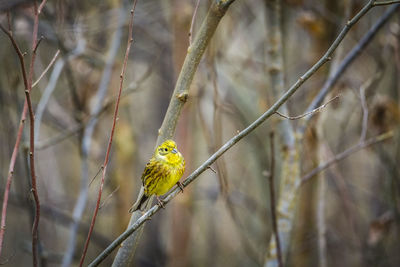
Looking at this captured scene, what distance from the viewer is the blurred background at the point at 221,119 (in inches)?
104

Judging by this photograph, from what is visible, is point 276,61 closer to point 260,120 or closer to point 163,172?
point 163,172

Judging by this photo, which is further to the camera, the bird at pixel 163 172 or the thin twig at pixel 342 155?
the thin twig at pixel 342 155

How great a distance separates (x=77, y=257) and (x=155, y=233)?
195cm

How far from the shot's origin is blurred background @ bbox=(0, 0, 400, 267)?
8.70 ft

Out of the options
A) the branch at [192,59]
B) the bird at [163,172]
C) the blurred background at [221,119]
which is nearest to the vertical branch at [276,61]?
the blurred background at [221,119]

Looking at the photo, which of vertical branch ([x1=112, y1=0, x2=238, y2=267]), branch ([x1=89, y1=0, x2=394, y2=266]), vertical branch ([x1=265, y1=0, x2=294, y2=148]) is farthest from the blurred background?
vertical branch ([x1=112, y1=0, x2=238, y2=267])

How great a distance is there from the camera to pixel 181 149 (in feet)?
14.4

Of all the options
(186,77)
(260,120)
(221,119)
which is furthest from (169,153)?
(221,119)

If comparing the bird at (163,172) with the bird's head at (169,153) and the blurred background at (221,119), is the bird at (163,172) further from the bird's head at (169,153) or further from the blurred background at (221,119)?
the blurred background at (221,119)

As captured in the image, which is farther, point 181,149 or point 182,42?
point 181,149

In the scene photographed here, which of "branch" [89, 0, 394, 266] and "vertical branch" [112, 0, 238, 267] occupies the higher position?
"vertical branch" [112, 0, 238, 267]

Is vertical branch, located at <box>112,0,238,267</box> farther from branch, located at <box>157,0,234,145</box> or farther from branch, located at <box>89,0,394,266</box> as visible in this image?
branch, located at <box>89,0,394,266</box>

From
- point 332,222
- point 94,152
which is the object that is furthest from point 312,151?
point 332,222

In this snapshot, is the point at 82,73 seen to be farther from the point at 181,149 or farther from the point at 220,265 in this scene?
the point at 220,265
